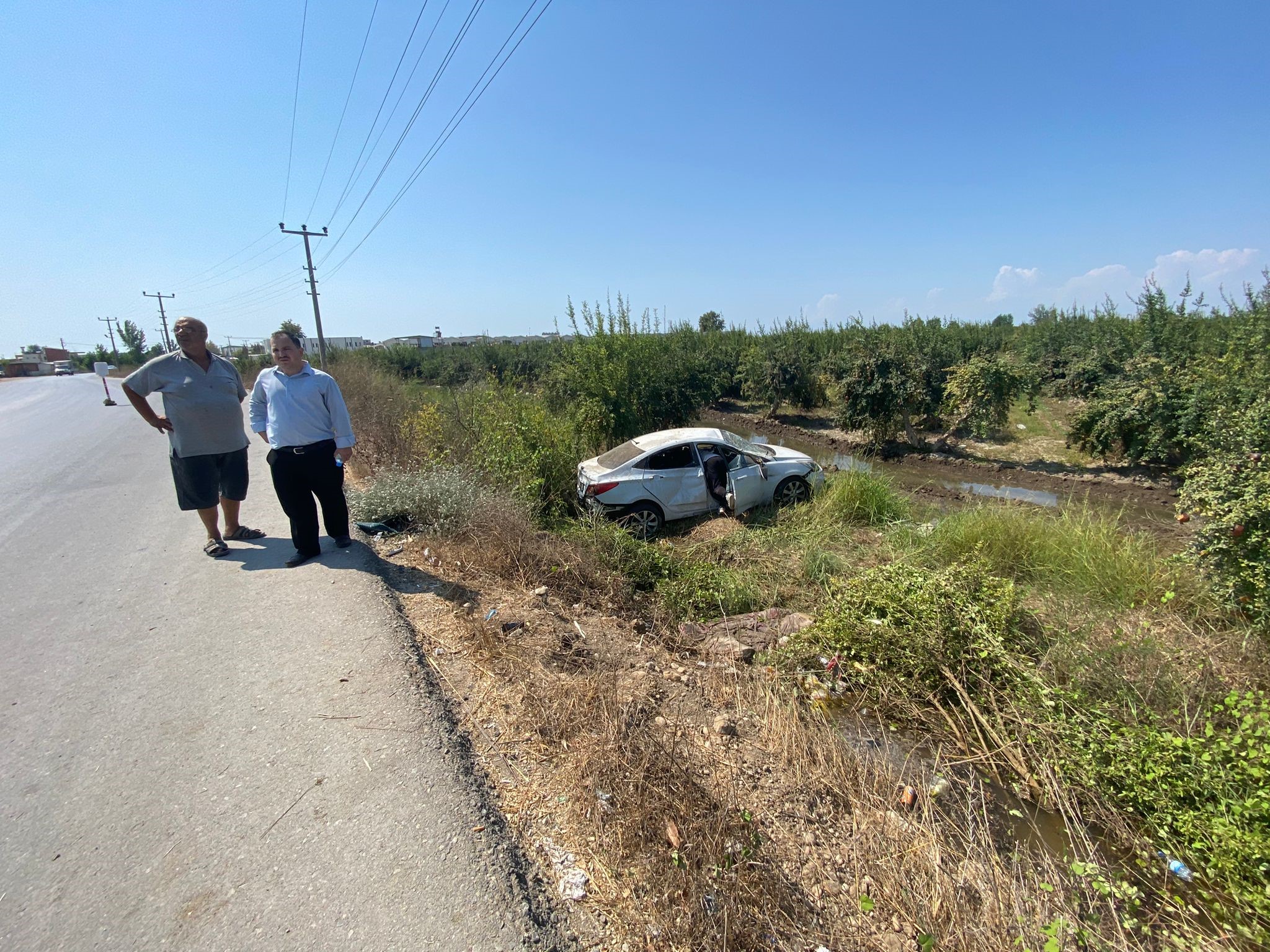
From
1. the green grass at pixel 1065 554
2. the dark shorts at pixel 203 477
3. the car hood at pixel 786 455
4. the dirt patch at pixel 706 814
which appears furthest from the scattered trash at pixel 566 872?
the car hood at pixel 786 455

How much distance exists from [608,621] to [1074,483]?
1195cm

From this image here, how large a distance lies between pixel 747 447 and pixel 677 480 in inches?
58.9

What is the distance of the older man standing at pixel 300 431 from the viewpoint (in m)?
4.30

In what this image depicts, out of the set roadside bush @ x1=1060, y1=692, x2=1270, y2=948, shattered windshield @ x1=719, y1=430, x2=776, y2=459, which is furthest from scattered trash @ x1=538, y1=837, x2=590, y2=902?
shattered windshield @ x1=719, y1=430, x2=776, y2=459

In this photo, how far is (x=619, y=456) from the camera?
327 inches

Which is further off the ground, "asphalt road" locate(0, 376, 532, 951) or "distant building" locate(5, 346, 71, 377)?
"distant building" locate(5, 346, 71, 377)

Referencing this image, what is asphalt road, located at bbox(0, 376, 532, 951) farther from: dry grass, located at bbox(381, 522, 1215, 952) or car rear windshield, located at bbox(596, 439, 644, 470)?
car rear windshield, located at bbox(596, 439, 644, 470)

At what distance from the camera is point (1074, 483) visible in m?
11.5

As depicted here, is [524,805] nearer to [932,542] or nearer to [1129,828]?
[1129,828]

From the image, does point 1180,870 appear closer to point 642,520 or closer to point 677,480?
point 642,520

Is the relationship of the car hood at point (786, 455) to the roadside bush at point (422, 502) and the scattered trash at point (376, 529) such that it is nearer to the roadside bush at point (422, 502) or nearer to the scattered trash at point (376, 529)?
the roadside bush at point (422, 502)

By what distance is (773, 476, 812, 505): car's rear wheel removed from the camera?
335 inches

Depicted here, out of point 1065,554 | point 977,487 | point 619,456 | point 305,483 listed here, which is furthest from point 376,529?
point 977,487

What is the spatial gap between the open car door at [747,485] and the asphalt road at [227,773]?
521 cm
